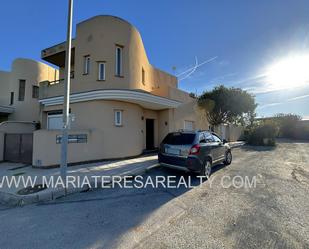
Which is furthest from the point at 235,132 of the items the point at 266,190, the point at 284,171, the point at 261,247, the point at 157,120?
the point at 261,247

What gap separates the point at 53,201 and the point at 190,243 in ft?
12.8

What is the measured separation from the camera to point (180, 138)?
693 cm

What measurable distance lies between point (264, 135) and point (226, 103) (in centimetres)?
754

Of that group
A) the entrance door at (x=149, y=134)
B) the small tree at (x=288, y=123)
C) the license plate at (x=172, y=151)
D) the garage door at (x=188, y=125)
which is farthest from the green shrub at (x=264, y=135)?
the license plate at (x=172, y=151)

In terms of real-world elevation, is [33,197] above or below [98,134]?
below

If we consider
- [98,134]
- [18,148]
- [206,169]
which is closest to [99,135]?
[98,134]

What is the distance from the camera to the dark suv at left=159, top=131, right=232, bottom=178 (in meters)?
6.31

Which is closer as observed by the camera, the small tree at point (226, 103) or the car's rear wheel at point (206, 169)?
the car's rear wheel at point (206, 169)

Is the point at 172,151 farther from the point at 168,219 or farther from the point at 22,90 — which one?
the point at 22,90

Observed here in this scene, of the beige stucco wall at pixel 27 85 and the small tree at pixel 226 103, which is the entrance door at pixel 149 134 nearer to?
the small tree at pixel 226 103

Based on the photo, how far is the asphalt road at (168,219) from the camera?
300cm

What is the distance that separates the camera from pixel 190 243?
2.95 m

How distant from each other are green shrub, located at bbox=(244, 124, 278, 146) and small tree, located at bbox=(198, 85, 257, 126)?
4.19m

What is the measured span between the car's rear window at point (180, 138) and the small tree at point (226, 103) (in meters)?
11.6
